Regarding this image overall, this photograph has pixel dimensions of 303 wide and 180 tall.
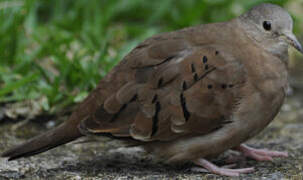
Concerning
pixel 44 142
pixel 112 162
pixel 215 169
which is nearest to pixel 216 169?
pixel 215 169

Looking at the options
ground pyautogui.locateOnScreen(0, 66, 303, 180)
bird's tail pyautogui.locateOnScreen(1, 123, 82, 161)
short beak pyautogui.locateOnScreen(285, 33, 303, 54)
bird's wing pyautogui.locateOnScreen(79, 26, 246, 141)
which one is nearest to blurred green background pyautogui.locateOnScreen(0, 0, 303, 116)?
ground pyautogui.locateOnScreen(0, 66, 303, 180)

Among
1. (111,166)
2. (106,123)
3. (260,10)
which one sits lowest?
(111,166)

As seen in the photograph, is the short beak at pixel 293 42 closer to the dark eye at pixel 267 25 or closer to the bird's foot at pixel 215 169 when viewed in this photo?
the dark eye at pixel 267 25

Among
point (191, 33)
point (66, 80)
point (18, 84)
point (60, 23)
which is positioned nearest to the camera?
point (191, 33)

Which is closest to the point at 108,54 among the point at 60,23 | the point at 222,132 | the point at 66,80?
the point at 66,80

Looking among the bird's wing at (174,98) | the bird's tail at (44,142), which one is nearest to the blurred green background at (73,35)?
the bird's tail at (44,142)

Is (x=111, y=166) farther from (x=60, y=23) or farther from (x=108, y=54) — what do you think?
(x=60, y=23)

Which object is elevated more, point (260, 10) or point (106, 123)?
point (260, 10)
